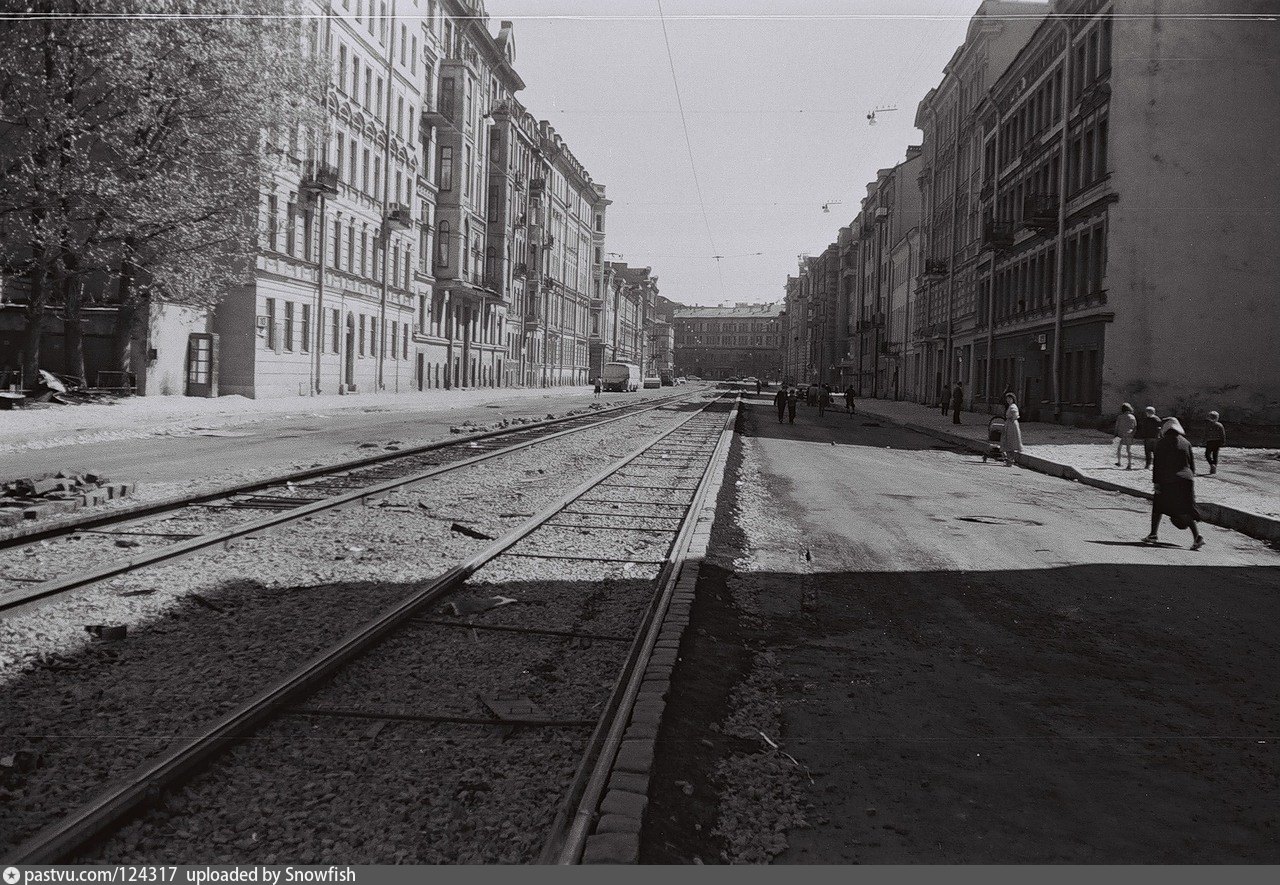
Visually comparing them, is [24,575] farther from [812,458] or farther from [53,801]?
[812,458]

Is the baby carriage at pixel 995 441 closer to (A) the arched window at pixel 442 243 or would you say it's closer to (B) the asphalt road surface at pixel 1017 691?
(B) the asphalt road surface at pixel 1017 691

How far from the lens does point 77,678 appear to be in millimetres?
5293

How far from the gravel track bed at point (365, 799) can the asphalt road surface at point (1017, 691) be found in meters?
0.60

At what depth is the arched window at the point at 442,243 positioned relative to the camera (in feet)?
201

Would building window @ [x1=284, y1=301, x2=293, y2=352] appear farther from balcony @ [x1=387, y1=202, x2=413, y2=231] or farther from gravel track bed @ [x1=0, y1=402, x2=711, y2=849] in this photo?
gravel track bed @ [x1=0, y1=402, x2=711, y2=849]

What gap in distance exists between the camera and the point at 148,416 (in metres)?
26.7

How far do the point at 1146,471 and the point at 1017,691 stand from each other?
17343mm

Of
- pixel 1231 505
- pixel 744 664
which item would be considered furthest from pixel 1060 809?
pixel 1231 505

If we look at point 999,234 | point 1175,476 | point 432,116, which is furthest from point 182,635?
point 432,116

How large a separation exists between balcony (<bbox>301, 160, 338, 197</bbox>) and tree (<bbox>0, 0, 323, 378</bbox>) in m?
7.46

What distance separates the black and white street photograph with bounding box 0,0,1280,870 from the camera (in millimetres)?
4090

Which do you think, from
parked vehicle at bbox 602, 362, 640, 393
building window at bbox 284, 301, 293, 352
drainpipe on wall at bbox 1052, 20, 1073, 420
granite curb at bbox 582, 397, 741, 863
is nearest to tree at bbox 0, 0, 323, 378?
building window at bbox 284, 301, 293, 352

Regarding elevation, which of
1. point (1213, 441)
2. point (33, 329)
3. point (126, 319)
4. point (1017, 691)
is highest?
point (126, 319)

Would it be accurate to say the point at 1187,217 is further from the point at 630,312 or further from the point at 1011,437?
the point at 630,312
